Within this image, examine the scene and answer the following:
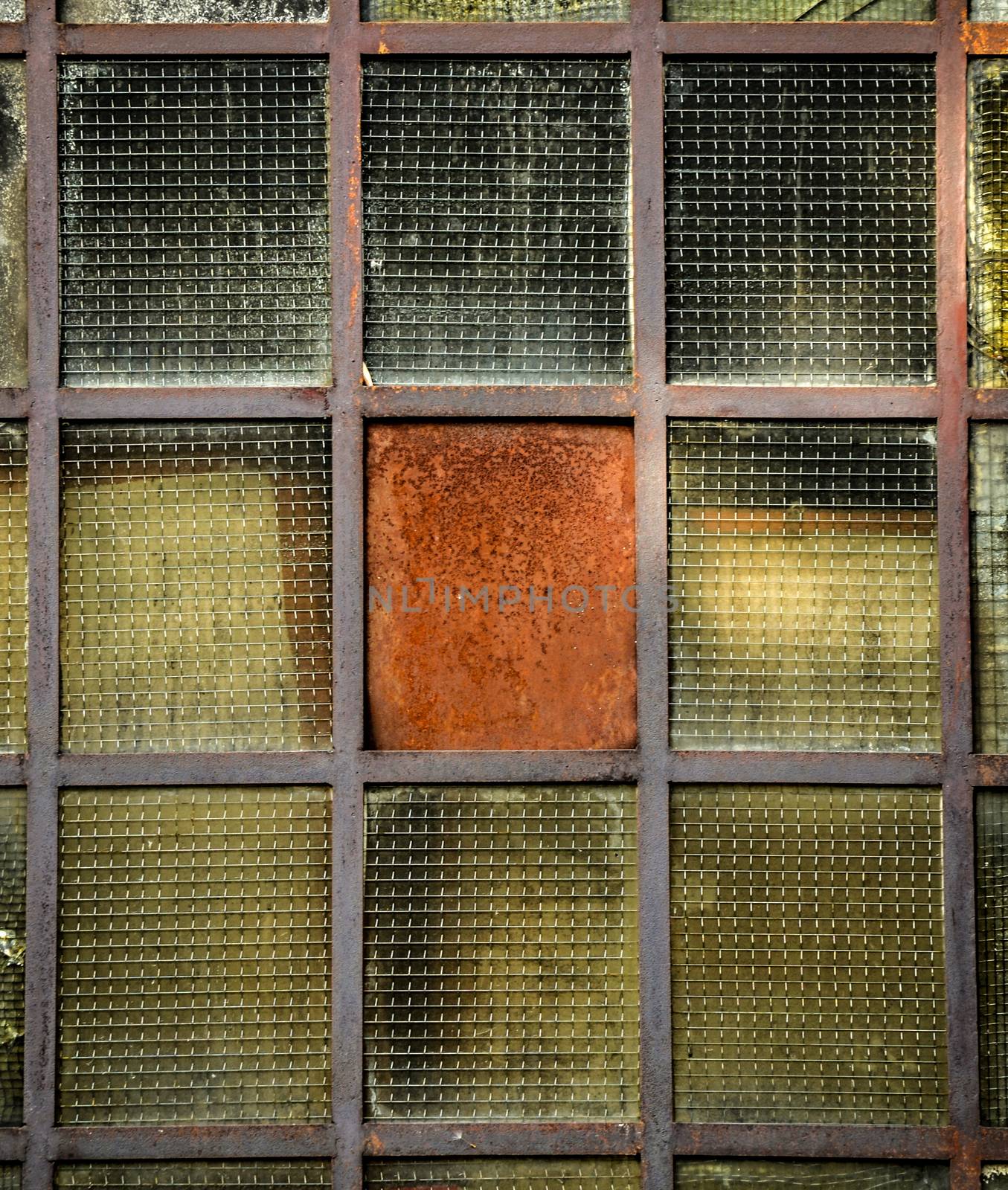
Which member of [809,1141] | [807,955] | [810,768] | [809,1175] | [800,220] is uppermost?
[800,220]

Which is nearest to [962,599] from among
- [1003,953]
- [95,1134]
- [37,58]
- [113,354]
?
[1003,953]

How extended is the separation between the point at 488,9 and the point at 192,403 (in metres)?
1.93

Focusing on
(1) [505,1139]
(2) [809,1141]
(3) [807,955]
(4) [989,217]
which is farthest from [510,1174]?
(4) [989,217]

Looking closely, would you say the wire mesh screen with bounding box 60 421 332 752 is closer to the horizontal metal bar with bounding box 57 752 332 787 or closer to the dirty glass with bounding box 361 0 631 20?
the horizontal metal bar with bounding box 57 752 332 787

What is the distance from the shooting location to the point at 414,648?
3453 millimetres

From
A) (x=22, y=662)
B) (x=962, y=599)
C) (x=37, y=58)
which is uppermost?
(x=37, y=58)

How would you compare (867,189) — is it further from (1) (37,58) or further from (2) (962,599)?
(1) (37,58)

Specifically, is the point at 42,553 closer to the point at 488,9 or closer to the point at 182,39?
the point at 182,39

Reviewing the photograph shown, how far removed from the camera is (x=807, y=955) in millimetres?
3396

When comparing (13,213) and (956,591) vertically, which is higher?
(13,213)

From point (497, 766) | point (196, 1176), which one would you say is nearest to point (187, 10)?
point (497, 766)

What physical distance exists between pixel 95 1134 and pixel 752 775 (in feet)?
9.24

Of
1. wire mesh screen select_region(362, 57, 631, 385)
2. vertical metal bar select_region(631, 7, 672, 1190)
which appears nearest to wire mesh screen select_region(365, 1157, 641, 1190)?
vertical metal bar select_region(631, 7, 672, 1190)

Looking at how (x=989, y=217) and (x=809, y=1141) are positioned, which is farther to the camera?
(x=989, y=217)
